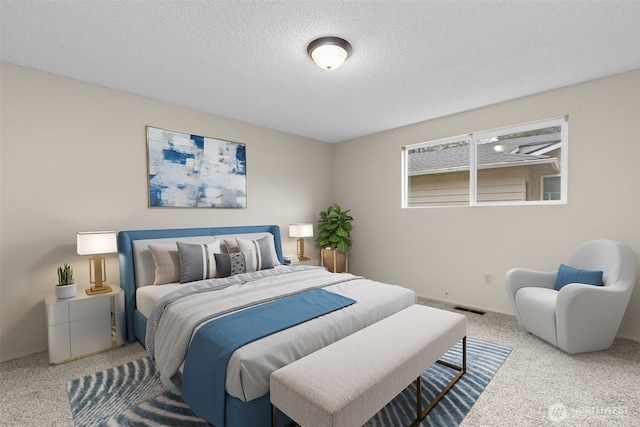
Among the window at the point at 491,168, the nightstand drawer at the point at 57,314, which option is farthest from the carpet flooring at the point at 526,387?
the window at the point at 491,168

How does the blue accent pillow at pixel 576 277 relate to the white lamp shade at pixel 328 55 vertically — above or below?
below

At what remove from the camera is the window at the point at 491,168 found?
11.4 ft

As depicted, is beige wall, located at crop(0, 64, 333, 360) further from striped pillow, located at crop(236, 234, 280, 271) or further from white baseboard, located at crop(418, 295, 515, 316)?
white baseboard, located at crop(418, 295, 515, 316)

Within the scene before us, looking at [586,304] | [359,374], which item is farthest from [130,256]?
[586,304]

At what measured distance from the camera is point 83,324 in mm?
2701

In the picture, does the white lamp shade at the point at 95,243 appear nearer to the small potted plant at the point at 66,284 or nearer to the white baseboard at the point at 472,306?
the small potted plant at the point at 66,284

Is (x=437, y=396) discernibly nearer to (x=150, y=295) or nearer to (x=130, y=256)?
(x=150, y=295)

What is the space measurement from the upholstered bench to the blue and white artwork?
281 centimetres

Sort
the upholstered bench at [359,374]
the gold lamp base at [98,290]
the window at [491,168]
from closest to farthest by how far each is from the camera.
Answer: the upholstered bench at [359,374] < the gold lamp base at [98,290] < the window at [491,168]

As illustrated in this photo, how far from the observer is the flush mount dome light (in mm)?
2305

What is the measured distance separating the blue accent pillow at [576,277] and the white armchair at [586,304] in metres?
0.08

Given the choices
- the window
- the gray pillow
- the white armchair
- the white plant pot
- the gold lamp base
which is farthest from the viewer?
the window

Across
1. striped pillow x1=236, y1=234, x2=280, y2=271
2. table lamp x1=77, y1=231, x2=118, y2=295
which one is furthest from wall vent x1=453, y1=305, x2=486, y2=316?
table lamp x1=77, y1=231, x2=118, y2=295

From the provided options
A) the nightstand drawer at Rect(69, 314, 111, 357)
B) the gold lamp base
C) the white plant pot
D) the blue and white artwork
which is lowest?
the nightstand drawer at Rect(69, 314, 111, 357)
